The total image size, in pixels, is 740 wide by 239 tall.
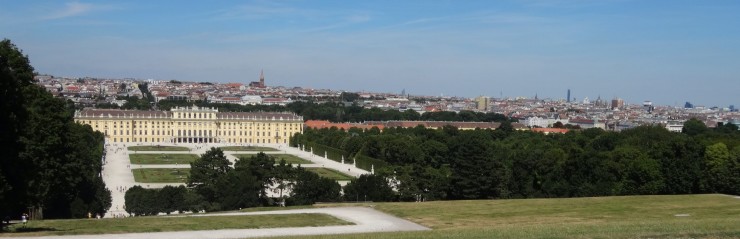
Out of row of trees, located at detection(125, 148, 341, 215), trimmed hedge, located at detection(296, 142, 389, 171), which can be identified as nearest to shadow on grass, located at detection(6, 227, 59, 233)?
row of trees, located at detection(125, 148, 341, 215)

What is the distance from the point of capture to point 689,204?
2658cm

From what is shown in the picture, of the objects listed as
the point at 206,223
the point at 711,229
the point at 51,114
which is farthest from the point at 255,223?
the point at 711,229

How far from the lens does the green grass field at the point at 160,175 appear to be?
47.1 metres

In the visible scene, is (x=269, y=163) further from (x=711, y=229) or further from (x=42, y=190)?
(x=711, y=229)

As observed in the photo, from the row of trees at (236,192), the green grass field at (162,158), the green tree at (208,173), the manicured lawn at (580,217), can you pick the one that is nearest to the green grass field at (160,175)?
the green grass field at (162,158)

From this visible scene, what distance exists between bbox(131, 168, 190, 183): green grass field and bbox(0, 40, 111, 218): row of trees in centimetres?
1385

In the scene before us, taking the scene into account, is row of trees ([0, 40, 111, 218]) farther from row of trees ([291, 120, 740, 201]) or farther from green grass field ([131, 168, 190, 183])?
green grass field ([131, 168, 190, 183])

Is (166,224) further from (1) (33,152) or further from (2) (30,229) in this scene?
(1) (33,152)

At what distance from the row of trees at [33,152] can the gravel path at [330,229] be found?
103 inches

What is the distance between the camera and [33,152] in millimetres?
21344

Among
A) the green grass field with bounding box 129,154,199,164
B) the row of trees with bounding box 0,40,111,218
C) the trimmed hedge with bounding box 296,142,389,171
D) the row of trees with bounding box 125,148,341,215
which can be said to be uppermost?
the row of trees with bounding box 0,40,111,218

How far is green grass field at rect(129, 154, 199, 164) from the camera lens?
2478 inches

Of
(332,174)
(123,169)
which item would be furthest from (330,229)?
(123,169)

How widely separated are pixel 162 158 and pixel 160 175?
704 inches
